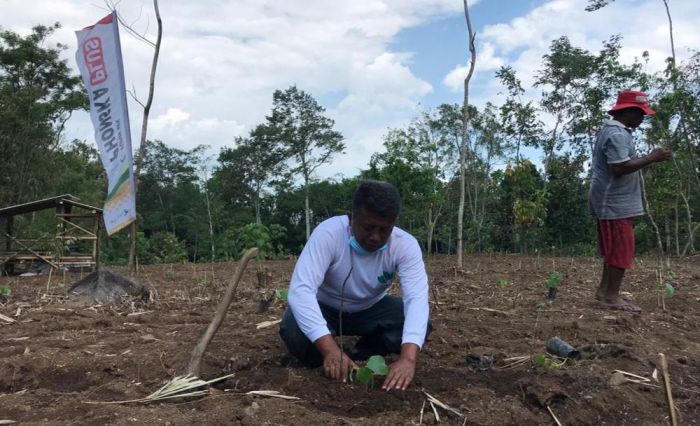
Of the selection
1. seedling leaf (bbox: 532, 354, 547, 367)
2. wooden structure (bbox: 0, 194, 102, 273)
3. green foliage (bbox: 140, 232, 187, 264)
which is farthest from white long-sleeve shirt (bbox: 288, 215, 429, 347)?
green foliage (bbox: 140, 232, 187, 264)

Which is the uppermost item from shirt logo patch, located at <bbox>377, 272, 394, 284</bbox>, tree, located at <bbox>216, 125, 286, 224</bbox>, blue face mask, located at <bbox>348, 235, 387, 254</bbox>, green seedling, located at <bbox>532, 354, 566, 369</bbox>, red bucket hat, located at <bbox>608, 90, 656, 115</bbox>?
tree, located at <bbox>216, 125, 286, 224</bbox>

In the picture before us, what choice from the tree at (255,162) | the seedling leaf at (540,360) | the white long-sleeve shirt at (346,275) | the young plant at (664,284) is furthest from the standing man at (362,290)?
the tree at (255,162)

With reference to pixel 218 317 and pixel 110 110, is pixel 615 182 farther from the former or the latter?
pixel 110 110

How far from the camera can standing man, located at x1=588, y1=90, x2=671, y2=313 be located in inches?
183

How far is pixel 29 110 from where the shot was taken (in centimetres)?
2002

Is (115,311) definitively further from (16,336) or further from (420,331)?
(420,331)

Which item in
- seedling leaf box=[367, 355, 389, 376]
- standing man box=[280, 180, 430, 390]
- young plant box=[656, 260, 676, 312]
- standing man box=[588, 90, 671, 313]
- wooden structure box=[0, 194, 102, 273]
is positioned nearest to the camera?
seedling leaf box=[367, 355, 389, 376]

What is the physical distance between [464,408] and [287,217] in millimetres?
34949

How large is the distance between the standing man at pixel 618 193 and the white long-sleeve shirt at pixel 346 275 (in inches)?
101

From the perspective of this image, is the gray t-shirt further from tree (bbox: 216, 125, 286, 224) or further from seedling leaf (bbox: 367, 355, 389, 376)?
tree (bbox: 216, 125, 286, 224)

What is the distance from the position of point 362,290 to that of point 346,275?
151mm

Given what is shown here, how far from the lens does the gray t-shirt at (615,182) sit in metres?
4.65

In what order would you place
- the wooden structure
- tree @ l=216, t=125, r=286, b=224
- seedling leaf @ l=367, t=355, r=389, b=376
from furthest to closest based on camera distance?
tree @ l=216, t=125, r=286, b=224, the wooden structure, seedling leaf @ l=367, t=355, r=389, b=376

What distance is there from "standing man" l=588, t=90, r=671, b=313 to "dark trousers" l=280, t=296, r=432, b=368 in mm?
2341
